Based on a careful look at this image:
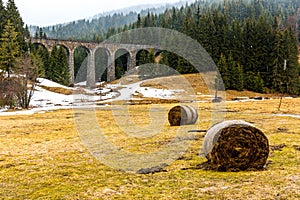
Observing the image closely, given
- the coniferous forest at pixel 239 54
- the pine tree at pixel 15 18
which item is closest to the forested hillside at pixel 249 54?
the coniferous forest at pixel 239 54

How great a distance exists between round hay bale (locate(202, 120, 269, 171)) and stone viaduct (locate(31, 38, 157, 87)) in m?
82.1

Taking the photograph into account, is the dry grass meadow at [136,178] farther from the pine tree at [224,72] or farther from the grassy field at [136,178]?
the pine tree at [224,72]

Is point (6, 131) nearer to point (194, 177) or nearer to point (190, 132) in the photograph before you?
point (190, 132)

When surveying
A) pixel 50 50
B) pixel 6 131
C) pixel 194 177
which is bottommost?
pixel 6 131

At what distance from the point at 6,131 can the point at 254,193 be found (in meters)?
21.2

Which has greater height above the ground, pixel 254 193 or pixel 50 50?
pixel 50 50

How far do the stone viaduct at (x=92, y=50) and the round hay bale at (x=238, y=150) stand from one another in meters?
82.1

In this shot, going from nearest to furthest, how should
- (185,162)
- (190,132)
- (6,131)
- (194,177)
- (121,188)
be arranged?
(121,188), (194,177), (185,162), (190,132), (6,131)

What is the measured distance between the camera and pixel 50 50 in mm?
99125

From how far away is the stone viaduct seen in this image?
99.4 m

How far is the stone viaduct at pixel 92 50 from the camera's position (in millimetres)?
99375

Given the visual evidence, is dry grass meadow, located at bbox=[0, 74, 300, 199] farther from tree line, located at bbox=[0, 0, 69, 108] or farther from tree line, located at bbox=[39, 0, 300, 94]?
tree line, located at bbox=[39, 0, 300, 94]

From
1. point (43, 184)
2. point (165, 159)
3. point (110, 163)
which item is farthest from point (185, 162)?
point (43, 184)

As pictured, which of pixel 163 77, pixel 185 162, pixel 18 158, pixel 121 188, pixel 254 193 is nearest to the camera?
pixel 254 193
